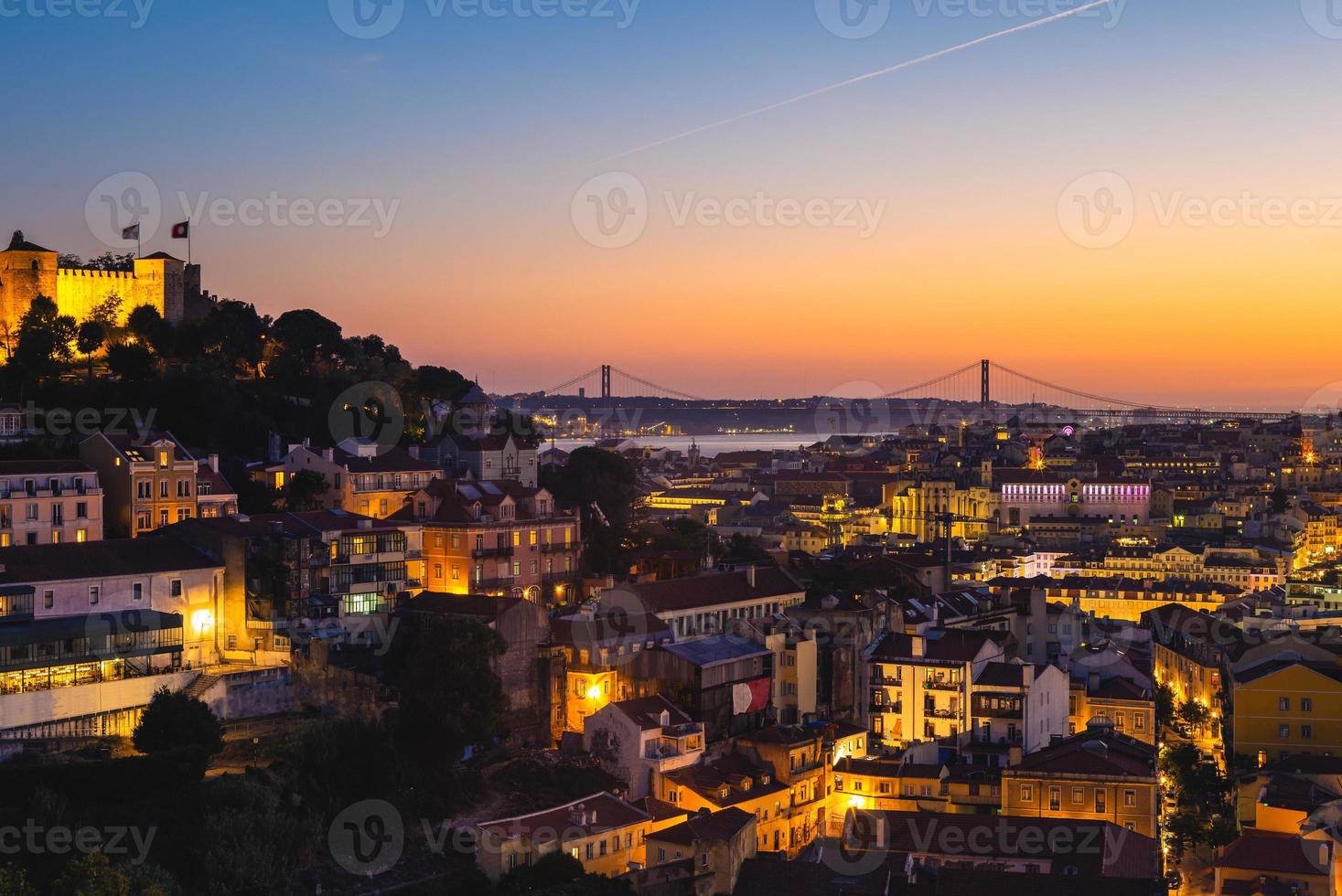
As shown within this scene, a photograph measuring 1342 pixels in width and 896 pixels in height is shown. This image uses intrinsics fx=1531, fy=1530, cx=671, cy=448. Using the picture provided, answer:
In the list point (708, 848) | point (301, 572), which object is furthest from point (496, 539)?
point (708, 848)

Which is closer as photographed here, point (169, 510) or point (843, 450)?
point (169, 510)

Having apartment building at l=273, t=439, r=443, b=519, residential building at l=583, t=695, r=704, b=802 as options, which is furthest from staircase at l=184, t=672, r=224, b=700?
apartment building at l=273, t=439, r=443, b=519

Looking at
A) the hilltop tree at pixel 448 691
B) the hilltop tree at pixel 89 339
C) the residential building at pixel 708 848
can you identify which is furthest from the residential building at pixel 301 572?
the hilltop tree at pixel 89 339

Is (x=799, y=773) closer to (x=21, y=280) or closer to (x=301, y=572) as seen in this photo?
(x=301, y=572)

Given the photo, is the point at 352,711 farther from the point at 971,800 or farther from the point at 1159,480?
the point at 1159,480

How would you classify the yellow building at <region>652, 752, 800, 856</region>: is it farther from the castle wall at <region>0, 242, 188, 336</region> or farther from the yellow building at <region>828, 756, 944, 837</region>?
the castle wall at <region>0, 242, 188, 336</region>

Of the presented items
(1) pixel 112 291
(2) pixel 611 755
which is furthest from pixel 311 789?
(1) pixel 112 291
